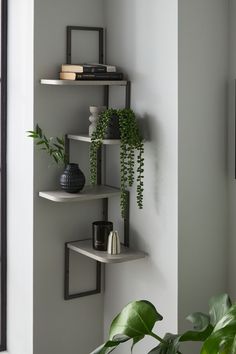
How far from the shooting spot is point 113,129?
3.07 m

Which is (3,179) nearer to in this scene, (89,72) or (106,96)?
(106,96)

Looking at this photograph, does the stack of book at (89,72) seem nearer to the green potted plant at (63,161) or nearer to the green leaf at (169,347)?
the green potted plant at (63,161)

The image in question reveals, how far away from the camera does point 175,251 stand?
2.93 m

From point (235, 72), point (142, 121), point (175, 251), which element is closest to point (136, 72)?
point (142, 121)

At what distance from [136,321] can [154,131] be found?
1098 mm

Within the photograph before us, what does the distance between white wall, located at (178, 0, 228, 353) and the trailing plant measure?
636mm

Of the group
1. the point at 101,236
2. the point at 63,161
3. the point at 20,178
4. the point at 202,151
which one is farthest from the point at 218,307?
the point at 20,178

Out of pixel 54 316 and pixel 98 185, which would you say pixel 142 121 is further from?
Answer: pixel 54 316

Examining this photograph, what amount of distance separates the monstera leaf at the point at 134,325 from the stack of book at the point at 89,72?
1.28m

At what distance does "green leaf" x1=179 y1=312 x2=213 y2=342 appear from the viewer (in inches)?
81.4

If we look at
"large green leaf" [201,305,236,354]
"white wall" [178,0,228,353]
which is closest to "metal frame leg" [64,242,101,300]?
"white wall" [178,0,228,353]

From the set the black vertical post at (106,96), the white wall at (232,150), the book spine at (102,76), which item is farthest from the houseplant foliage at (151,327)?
the black vertical post at (106,96)

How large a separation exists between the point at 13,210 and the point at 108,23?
1.09 meters

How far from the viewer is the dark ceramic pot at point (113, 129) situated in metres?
3.07
